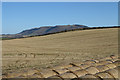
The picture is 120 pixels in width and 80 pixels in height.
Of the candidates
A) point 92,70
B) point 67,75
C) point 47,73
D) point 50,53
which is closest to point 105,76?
point 92,70

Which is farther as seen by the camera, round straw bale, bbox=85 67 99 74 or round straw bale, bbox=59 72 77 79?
round straw bale, bbox=85 67 99 74

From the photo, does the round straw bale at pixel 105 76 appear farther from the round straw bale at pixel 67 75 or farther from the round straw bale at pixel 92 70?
the round straw bale at pixel 67 75

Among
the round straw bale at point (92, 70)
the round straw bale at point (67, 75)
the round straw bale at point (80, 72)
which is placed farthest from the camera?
the round straw bale at point (92, 70)

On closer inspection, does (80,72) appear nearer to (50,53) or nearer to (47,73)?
(47,73)

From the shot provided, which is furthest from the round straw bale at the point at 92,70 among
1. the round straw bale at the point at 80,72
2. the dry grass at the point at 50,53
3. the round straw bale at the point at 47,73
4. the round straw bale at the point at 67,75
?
the dry grass at the point at 50,53

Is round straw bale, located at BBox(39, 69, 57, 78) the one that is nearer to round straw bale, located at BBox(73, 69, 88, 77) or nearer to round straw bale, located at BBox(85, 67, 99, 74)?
round straw bale, located at BBox(73, 69, 88, 77)

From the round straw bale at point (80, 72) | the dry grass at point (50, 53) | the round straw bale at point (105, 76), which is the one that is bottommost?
the dry grass at point (50, 53)

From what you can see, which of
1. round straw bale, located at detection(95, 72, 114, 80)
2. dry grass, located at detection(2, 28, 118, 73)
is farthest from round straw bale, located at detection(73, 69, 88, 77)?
dry grass, located at detection(2, 28, 118, 73)

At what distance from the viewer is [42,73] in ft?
5.56

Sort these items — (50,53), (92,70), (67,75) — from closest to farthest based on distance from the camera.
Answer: (67,75) → (92,70) → (50,53)

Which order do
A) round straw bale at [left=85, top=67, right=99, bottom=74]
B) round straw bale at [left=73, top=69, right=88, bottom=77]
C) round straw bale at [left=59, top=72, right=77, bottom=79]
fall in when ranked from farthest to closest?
1. round straw bale at [left=85, top=67, right=99, bottom=74]
2. round straw bale at [left=73, top=69, right=88, bottom=77]
3. round straw bale at [left=59, top=72, right=77, bottom=79]

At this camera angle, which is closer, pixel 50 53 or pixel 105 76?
pixel 105 76

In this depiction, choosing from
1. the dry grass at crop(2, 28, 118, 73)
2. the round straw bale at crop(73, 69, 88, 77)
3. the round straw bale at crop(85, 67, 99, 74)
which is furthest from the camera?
the dry grass at crop(2, 28, 118, 73)

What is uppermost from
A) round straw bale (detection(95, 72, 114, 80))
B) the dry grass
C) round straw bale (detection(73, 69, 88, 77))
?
round straw bale (detection(73, 69, 88, 77))
